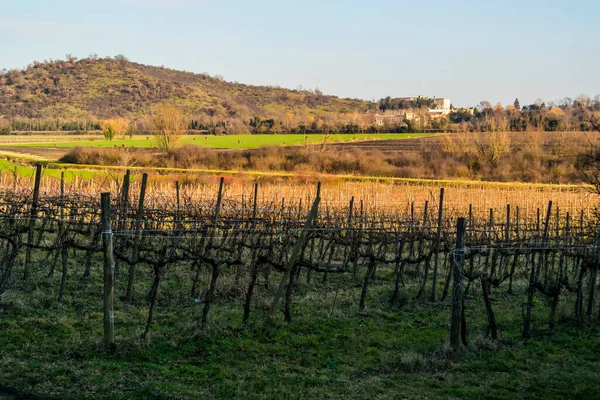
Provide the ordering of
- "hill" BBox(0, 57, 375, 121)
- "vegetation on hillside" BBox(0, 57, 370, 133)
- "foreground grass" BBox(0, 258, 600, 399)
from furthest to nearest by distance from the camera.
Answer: "hill" BBox(0, 57, 375, 121) → "vegetation on hillside" BBox(0, 57, 370, 133) → "foreground grass" BBox(0, 258, 600, 399)

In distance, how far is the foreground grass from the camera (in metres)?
7.37

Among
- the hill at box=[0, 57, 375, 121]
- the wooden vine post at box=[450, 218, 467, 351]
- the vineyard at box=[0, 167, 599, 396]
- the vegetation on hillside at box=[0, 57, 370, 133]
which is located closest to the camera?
the wooden vine post at box=[450, 218, 467, 351]

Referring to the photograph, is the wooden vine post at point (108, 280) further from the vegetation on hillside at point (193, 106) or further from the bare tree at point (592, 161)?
the vegetation on hillside at point (193, 106)

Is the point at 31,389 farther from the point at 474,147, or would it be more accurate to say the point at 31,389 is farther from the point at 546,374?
the point at 474,147

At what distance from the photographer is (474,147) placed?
183 ft

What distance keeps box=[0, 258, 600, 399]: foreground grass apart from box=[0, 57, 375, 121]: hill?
99.5m

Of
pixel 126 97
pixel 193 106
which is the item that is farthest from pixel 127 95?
pixel 193 106

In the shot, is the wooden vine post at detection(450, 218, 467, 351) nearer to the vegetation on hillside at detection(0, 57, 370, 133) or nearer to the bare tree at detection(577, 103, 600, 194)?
the bare tree at detection(577, 103, 600, 194)

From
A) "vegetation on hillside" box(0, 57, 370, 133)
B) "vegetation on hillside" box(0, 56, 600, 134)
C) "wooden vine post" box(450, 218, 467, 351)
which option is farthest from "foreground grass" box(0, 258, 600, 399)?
"vegetation on hillside" box(0, 57, 370, 133)

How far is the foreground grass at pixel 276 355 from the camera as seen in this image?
7371mm

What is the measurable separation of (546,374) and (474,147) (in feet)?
162

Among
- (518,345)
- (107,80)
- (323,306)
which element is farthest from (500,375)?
(107,80)

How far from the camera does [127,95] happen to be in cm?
12531

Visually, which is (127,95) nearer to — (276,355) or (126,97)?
(126,97)
